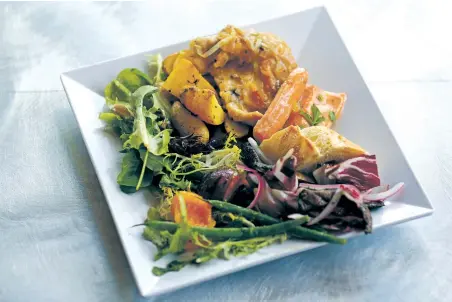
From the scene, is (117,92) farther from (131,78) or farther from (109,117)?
(109,117)

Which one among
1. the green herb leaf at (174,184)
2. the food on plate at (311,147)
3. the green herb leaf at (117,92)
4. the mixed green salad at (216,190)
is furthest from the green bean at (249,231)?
the green herb leaf at (117,92)

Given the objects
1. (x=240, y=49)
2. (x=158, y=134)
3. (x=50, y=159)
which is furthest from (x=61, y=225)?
(x=240, y=49)

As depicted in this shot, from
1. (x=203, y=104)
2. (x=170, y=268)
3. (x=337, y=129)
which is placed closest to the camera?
(x=170, y=268)

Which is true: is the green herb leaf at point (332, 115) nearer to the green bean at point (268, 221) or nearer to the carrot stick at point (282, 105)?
the carrot stick at point (282, 105)

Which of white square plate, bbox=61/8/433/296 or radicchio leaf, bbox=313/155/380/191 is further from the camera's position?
radicchio leaf, bbox=313/155/380/191

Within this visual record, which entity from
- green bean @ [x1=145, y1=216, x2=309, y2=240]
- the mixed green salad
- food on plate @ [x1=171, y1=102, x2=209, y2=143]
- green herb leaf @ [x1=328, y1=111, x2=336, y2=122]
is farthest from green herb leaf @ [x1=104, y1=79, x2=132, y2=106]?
green herb leaf @ [x1=328, y1=111, x2=336, y2=122]

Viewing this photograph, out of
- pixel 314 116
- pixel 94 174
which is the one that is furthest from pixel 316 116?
pixel 94 174

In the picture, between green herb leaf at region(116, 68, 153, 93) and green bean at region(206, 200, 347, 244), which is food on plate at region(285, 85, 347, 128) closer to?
green bean at region(206, 200, 347, 244)

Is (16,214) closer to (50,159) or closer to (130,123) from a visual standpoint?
(50,159)
